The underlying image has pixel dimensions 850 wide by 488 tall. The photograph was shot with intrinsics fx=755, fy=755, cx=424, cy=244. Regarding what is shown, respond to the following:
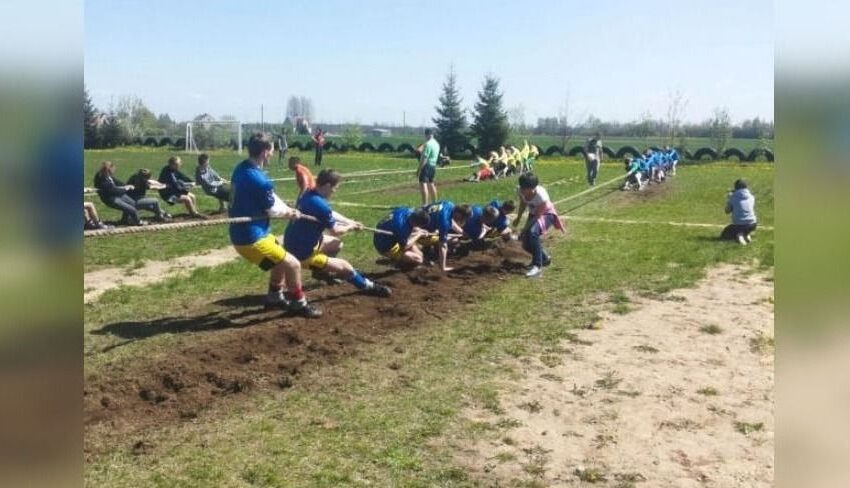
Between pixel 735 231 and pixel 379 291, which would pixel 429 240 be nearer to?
pixel 379 291

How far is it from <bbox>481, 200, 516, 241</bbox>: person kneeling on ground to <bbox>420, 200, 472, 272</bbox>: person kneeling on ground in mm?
433

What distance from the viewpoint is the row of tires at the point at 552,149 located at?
133 feet

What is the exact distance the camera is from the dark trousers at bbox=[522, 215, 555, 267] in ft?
34.2

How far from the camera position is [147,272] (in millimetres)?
10008

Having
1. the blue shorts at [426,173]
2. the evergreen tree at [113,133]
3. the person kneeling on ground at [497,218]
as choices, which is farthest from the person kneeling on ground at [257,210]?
the evergreen tree at [113,133]

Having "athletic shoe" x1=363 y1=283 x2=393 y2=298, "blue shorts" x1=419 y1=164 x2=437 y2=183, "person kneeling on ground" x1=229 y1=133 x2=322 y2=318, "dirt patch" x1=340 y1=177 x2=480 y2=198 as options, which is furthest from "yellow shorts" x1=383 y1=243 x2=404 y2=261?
"dirt patch" x1=340 y1=177 x2=480 y2=198

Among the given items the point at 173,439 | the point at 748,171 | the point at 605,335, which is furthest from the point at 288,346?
the point at 748,171

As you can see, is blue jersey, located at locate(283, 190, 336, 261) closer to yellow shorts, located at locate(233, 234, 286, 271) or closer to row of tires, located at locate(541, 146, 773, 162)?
yellow shorts, located at locate(233, 234, 286, 271)

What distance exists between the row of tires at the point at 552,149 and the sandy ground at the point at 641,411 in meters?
25.3

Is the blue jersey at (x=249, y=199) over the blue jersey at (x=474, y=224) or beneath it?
over

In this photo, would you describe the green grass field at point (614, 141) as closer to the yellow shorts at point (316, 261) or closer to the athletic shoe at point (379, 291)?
the athletic shoe at point (379, 291)

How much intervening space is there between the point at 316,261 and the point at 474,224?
142 inches
